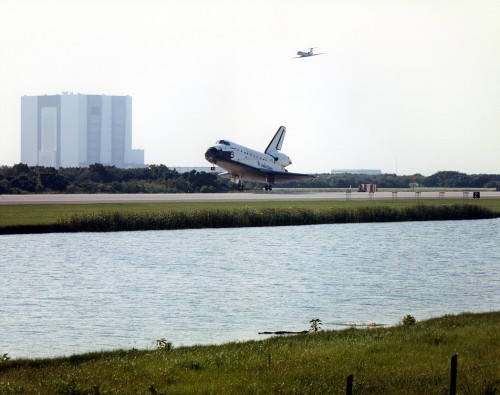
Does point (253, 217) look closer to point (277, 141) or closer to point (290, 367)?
point (290, 367)

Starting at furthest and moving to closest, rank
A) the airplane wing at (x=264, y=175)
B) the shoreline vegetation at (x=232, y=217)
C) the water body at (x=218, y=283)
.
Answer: the airplane wing at (x=264, y=175)
the shoreline vegetation at (x=232, y=217)
the water body at (x=218, y=283)

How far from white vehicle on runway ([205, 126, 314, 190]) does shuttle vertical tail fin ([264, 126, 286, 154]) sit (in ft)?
4.16

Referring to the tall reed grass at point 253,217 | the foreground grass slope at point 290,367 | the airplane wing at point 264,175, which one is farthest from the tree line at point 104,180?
the foreground grass slope at point 290,367

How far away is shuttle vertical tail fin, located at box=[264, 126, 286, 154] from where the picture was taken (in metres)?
135

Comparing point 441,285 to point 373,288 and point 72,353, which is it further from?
point 72,353

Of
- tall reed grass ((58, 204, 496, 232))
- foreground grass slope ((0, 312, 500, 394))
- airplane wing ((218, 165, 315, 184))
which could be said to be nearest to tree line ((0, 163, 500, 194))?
airplane wing ((218, 165, 315, 184))

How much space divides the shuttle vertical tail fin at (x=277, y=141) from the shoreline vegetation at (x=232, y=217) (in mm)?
54473

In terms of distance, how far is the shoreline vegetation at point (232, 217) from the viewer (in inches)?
2431

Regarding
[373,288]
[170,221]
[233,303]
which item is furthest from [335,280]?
[170,221]

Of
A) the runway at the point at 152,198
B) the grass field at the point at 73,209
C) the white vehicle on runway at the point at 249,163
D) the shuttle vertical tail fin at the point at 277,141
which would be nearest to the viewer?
the grass field at the point at 73,209

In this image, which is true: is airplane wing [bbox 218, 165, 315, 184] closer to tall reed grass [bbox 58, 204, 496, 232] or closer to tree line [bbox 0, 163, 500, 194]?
tree line [bbox 0, 163, 500, 194]

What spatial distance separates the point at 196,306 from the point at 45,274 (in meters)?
11.6

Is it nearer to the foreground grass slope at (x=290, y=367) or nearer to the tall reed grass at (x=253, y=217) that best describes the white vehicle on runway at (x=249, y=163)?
the tall reed grass at (x=253, y=217)

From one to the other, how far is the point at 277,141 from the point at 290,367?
116270mm
